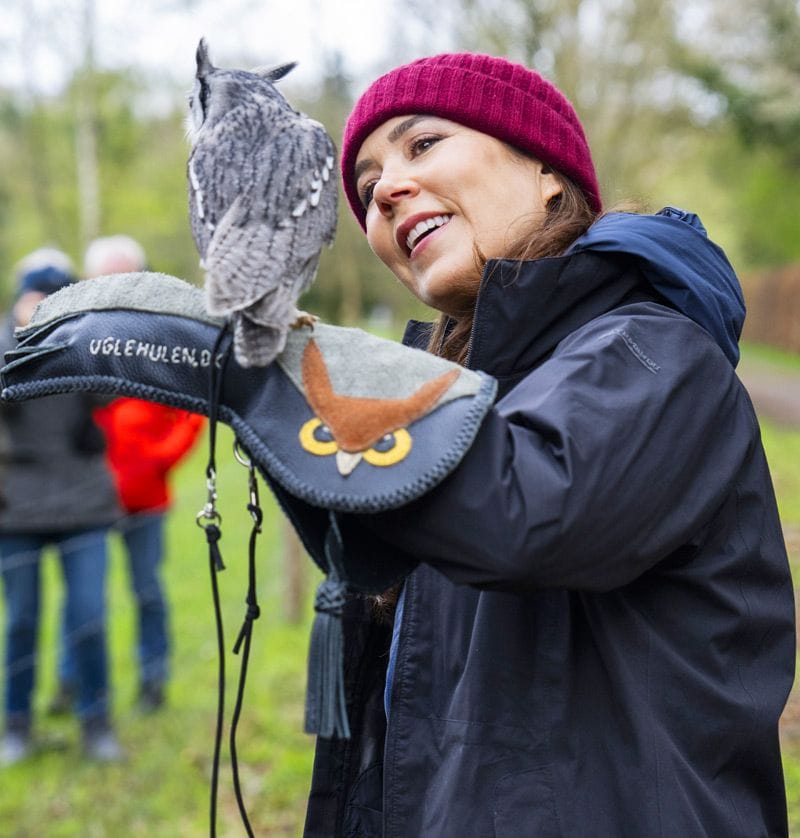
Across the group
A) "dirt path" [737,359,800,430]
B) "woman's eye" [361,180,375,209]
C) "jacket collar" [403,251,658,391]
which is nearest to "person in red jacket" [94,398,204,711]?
"woman's eye" [361,180,375,209]


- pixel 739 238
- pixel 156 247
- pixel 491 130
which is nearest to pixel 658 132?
pixel 739 238

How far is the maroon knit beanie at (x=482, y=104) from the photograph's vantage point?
175 cm

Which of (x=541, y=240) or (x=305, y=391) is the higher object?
(x=541, y=240)

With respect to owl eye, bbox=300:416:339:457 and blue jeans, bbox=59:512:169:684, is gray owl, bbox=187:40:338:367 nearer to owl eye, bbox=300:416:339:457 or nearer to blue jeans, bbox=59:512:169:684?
owl eye, bbox=300:416:339:457

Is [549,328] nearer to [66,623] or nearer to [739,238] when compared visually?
[66,623]

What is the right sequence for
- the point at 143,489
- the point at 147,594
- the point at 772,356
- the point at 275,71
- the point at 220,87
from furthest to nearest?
the point at 772,356, the point at 147,594, the point at 143,489, the point at 275,71, the point at 220,87

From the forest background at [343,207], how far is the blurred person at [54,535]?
0.25 metres

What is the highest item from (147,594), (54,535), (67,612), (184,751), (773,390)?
(54,535)

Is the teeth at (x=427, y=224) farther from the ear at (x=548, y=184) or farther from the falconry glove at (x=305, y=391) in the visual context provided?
the falconry glove at (x=305, y=391)

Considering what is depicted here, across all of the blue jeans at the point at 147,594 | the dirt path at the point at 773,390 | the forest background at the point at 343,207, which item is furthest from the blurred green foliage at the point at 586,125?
the dirt path at the point at 773,390

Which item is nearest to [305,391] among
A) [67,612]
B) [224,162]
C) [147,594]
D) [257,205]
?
[257,205]

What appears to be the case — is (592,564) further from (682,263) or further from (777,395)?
(777,395)

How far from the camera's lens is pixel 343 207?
36.1 feet

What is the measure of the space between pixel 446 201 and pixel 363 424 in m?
0.64
